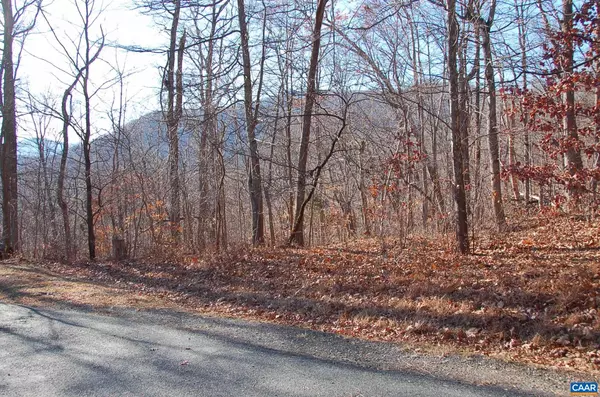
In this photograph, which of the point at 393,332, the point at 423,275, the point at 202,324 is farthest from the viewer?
the point at 423,275

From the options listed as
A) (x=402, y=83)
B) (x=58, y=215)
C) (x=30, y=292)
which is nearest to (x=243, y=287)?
(x=30, y=292)

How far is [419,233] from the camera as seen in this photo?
13.2 meters

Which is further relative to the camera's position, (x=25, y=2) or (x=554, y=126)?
(x=25, y=2)

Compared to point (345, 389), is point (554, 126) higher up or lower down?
higher up

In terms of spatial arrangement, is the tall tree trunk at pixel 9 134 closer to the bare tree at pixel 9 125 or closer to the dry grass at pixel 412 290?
the bare tree at pixel 9 125

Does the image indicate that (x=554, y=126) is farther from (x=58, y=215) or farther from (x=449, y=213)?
(x=58, y=215)

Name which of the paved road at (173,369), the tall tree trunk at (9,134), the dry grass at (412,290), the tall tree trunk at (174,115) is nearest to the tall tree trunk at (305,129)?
the dry grass at (412,290)

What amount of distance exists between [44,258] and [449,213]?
1348 centimetres
